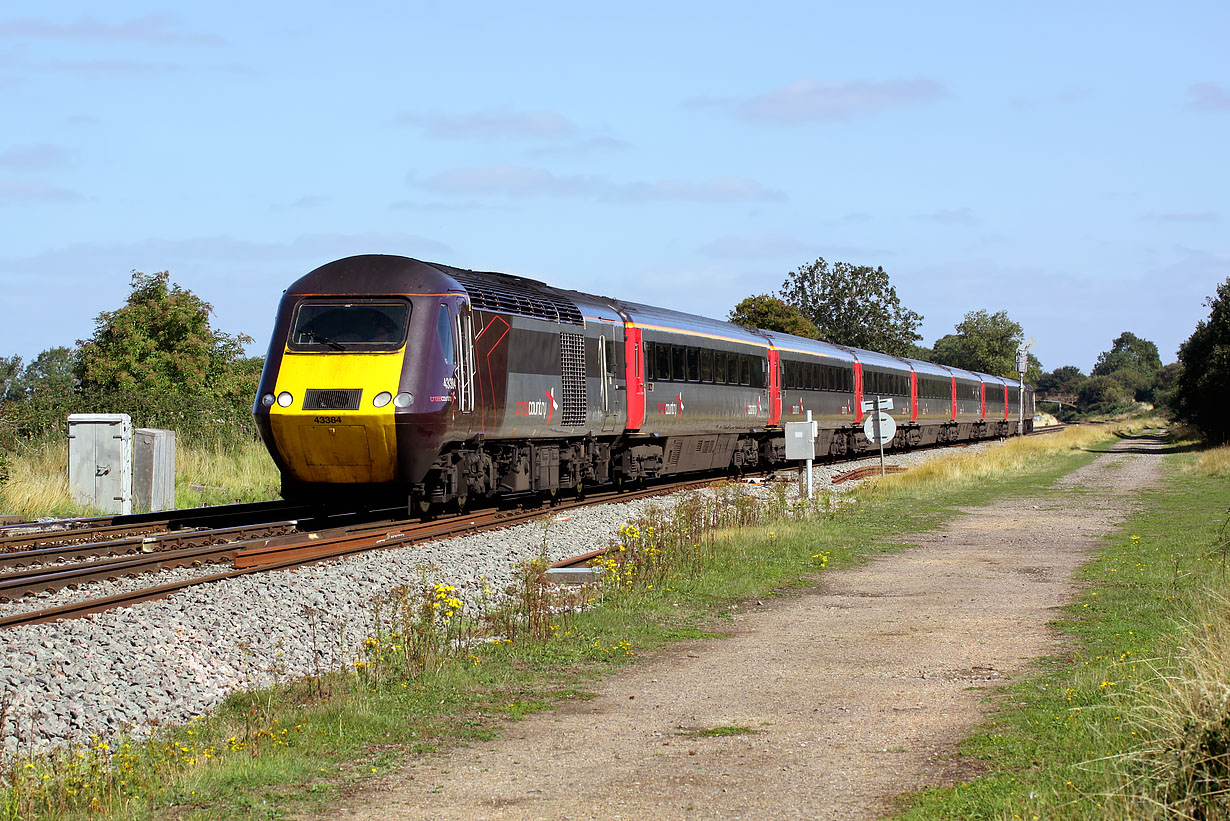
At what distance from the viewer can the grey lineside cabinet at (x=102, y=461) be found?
68.2ft

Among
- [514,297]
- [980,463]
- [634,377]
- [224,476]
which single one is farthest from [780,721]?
[980,463]

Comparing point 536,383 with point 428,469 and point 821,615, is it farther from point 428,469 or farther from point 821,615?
point 821,615

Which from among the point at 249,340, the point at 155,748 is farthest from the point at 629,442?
the point at 249,340

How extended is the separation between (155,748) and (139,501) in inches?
593

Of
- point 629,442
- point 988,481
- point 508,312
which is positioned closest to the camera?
point 508,312

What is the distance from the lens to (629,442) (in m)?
24.8

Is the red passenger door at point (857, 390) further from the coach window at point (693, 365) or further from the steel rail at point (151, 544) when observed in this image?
the steel rail at point (151, 544)

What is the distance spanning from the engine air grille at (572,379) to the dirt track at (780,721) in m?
8.07

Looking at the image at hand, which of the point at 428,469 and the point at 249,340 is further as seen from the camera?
the point at 249,340

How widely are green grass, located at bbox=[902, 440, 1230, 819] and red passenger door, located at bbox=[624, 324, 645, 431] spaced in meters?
11.1

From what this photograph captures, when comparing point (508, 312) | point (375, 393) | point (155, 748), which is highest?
point (508, 312)

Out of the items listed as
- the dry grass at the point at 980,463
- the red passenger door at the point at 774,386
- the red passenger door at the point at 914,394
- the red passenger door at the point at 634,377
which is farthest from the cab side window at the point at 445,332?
the red passenger door at the point at 914,394

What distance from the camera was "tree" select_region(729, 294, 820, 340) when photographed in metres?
80.3

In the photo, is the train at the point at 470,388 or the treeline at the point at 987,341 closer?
the train at the point at 470,388
